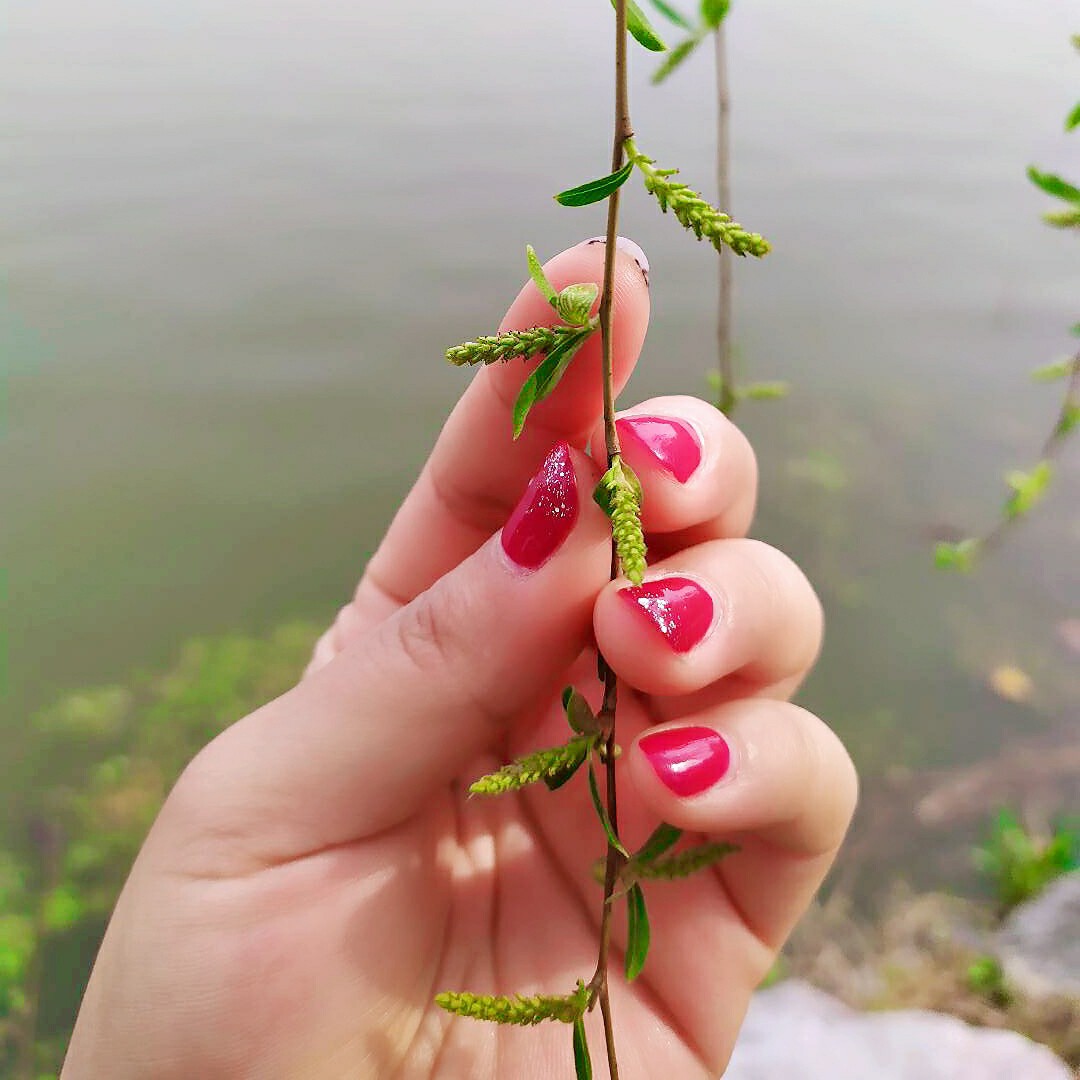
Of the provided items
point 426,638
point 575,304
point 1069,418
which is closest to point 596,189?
point 575,304

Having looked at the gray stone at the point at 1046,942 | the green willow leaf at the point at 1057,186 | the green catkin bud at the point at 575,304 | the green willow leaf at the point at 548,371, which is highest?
the green willow leaf at the point at 1057,186

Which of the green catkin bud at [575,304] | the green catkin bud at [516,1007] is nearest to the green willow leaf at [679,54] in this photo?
Answer: the green catkin bud at [575,304]

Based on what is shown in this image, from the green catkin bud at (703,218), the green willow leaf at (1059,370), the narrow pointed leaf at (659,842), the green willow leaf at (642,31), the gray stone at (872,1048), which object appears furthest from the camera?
the gray stone at (872,1048)

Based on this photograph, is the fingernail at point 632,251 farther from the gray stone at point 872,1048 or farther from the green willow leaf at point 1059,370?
the gray stone at point 872,1048

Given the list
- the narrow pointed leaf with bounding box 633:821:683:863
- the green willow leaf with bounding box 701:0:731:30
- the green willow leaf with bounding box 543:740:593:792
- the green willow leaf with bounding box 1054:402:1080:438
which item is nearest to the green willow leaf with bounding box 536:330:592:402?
the green willow leaf with bounding box 543:740:593:792

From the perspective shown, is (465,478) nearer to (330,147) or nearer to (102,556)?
(102,556)

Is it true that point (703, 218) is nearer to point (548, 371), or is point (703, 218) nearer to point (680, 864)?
point (548, 371)

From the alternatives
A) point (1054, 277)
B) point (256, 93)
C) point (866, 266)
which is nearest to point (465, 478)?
point (866, 266)
